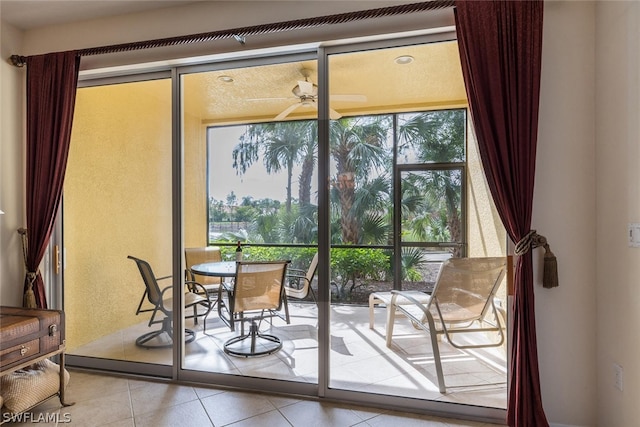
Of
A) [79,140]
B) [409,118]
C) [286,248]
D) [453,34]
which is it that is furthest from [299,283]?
[79,140]

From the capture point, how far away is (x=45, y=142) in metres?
2.79

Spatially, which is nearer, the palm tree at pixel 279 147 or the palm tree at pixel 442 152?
the palm tree at pixel 442 152

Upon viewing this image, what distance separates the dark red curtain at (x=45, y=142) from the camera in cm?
277

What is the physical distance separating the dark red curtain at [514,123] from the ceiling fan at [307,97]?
2.65 feet

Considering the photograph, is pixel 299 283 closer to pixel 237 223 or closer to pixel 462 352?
pixel 237 223

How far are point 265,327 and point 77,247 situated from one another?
6.12 ft

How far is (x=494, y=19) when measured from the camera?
2.05 m

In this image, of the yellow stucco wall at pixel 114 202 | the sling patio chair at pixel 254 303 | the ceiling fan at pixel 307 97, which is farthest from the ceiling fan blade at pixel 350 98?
the yellow stucco wall at pixel 114 202

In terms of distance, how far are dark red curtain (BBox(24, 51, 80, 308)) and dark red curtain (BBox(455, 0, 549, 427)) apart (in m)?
3.01

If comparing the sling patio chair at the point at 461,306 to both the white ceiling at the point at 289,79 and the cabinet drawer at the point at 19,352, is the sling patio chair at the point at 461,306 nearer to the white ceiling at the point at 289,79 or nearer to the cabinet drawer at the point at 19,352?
the white ceiling at the point at 289,79

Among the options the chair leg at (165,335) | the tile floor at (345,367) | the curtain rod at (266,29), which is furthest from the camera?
the chair leg at (165,335)

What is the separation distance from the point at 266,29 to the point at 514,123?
174cm

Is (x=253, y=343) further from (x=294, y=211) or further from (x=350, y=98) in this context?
(x=350, y=98)

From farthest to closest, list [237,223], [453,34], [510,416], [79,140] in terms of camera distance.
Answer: [79,140] < [237,223] < [453,34] < [510,416]
